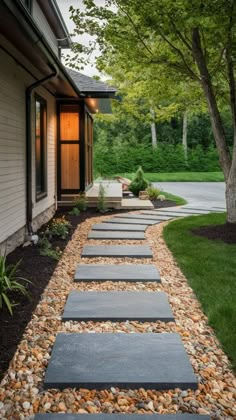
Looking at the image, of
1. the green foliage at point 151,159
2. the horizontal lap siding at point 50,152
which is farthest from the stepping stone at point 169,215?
the green foliage at point 151,159

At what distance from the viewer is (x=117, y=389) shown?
2.38m

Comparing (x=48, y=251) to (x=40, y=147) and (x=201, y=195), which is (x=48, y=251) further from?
(x=201, y=195)

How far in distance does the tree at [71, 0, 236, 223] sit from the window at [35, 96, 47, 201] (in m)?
1.25

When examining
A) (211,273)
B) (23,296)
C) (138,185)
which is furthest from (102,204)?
(23,296)

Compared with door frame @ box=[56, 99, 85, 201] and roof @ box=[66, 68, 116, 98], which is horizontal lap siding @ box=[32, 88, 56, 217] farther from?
roof @ box=[66, 68, 116, 98]

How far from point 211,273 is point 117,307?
58.8 inches

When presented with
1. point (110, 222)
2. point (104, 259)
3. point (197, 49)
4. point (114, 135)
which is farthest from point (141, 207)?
point (114, 135)

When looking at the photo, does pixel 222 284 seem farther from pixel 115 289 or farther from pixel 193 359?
pixel 193 359

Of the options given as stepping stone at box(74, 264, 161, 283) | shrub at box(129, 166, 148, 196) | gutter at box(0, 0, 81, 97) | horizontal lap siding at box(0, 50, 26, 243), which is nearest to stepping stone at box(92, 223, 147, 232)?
horizontal lap siding at box(0, 50, 26, 243)

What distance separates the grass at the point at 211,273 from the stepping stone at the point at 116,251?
0.41 m

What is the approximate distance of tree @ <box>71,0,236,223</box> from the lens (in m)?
6.11

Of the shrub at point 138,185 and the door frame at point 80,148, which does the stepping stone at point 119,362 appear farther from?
the shrub at point 138,185

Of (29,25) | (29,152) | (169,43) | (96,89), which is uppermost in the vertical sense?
(169,43)

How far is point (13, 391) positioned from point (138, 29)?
19.5ft
